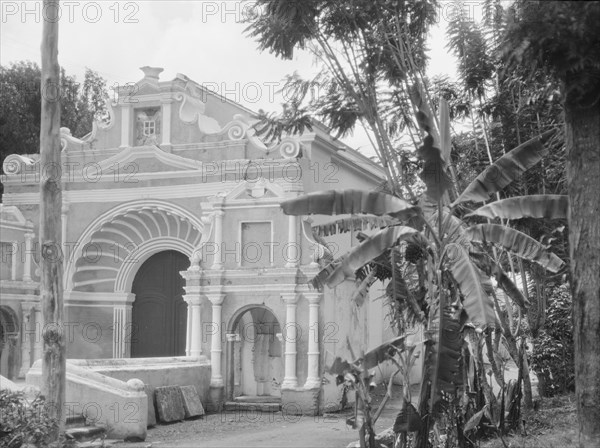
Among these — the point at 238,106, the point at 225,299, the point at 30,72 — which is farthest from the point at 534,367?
the point at 30,72

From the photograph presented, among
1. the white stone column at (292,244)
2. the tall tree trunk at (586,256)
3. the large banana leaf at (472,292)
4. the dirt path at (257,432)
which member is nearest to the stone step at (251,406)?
the dirt path at (257,432)

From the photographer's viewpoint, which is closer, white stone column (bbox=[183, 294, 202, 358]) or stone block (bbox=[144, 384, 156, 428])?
stone block (bbox=[144, 384, 156, 428])

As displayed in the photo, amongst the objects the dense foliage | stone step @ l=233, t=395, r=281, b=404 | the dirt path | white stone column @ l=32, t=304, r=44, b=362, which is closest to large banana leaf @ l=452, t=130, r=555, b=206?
the dirt path

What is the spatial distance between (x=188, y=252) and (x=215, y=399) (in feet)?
15.9

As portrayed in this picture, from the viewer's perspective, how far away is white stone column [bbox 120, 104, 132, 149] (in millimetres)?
22641

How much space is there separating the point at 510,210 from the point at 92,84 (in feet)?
93.8

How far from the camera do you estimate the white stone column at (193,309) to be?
66.2 ft

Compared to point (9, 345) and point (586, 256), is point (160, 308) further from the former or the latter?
point (586, 256)

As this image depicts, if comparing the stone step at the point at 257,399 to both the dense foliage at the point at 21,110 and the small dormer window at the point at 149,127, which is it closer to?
the small dormer window at the point at 149,127

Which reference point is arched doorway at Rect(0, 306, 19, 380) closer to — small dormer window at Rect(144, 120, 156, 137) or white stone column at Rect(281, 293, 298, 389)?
small dormer window at Rect(144, 120, 156, 137)

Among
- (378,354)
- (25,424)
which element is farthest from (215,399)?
(378,354)

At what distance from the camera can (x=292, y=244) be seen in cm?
1994

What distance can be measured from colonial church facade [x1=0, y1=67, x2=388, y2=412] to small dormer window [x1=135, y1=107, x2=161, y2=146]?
0.04 meters

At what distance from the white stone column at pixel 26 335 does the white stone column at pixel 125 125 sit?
16.8 ft
